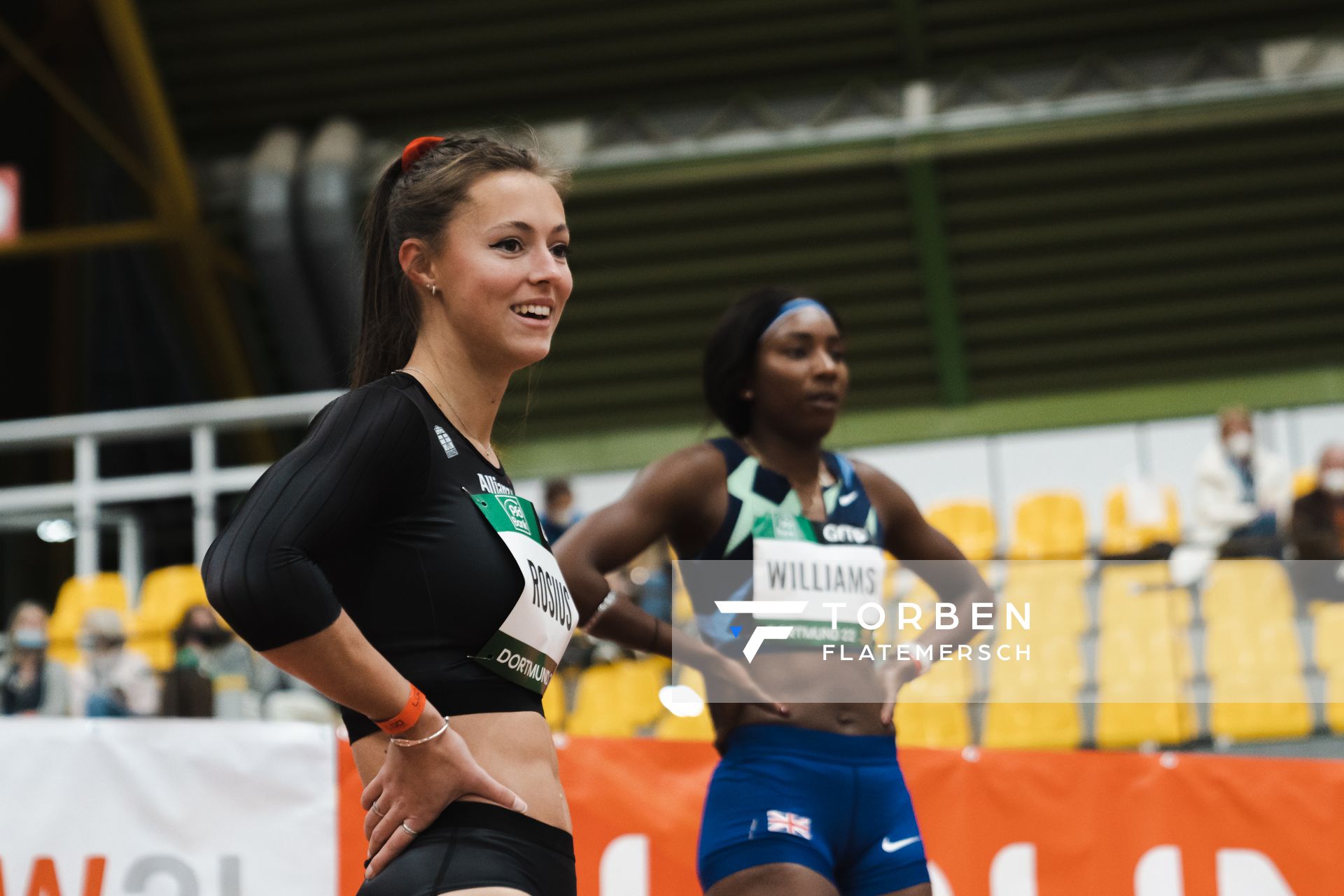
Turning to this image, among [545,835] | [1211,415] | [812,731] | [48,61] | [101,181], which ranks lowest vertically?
[545,835]

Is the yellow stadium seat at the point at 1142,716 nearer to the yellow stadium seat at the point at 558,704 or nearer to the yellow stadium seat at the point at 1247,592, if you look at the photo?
the yellow stadium seat at the point at 1247,592

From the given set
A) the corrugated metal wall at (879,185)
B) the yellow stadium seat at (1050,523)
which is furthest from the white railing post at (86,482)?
the yellow stadium seat at (1050,523)

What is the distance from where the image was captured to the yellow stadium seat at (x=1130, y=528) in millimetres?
8953

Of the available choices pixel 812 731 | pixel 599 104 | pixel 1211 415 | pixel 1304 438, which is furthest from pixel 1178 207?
pixel 812 731

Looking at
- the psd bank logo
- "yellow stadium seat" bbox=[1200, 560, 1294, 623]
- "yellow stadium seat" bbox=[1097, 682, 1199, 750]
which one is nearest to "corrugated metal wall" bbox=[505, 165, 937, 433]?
"yellow stadium seat" bbox=[1200, 560, 1294, 623]

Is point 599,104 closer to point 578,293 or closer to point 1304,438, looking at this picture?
point 578,293

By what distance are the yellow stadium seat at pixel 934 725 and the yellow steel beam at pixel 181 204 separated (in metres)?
8.84

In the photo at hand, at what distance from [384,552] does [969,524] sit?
30.0 ft

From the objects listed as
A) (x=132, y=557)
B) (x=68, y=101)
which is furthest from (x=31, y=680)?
(x=68, y=101)

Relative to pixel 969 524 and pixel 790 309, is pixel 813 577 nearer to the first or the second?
pixel 790 309

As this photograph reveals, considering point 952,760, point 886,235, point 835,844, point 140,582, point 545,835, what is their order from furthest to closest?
point 886,235 < point 140,582 < point 952,760 < point 835,844 < point 545,835

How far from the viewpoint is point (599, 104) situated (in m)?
14.3

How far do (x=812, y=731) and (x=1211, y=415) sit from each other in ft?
37.3

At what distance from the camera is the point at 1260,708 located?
787 cm
